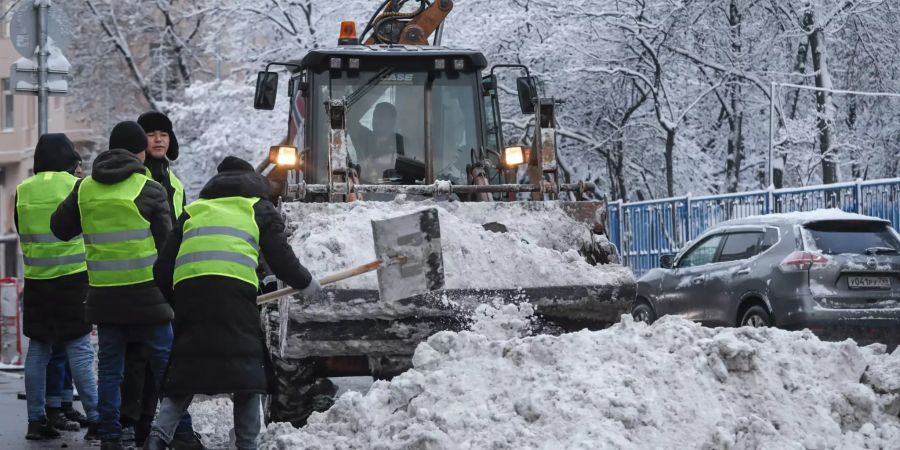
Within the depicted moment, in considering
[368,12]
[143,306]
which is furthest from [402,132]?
[368,12]

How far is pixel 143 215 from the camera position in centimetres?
727

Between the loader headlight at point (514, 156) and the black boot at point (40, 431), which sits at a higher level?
the loader headlight at point (514, 156)

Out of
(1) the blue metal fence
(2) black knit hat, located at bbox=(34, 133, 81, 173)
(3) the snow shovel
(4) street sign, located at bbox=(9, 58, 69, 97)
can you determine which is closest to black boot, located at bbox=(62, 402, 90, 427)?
(2) black knit hat, located at bbox=(34, 133, 81, 173)

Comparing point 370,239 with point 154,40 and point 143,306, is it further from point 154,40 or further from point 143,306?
point 154,40

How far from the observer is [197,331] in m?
5.78

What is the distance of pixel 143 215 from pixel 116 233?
176 millimetres

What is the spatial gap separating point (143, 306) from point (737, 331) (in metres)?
3.16

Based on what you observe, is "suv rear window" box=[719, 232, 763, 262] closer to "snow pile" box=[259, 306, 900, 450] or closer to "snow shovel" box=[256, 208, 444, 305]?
"snow pile" box=[259, 306, 900, 450]

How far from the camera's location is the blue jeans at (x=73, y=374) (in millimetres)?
7992

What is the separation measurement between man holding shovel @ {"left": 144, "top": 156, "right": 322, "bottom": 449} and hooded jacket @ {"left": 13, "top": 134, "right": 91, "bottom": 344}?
2.13 meters

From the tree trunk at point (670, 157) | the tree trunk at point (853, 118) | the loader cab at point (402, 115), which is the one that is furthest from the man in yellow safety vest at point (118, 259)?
the tree trunk at point (853, 118)

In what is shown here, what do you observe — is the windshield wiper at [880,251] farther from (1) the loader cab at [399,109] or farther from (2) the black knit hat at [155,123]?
(2) the black knit hat at [155,123]

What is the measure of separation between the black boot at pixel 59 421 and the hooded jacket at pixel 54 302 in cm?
58

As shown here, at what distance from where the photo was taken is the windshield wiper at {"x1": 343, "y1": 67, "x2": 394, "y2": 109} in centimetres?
1038
